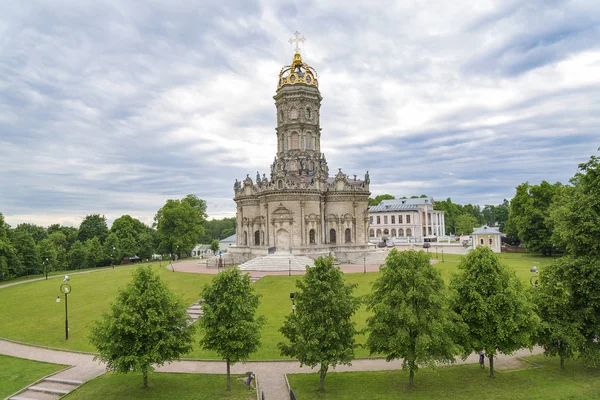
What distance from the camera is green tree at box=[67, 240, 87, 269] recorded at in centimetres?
6806

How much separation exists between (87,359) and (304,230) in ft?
115

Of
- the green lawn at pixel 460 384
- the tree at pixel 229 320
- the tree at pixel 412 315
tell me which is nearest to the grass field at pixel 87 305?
the green lawn at pixel 460 384

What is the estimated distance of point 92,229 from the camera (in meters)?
85.8

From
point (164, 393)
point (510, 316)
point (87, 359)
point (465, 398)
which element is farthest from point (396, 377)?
point (87, 359)

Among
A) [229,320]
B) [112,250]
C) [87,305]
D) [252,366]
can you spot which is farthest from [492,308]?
[112,250]

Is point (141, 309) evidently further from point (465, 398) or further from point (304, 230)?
point (304, 230)

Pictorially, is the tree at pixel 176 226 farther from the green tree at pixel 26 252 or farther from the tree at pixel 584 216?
the tree at pixel 584 216

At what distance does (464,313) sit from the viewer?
59.2ft

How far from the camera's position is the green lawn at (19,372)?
18.4 m

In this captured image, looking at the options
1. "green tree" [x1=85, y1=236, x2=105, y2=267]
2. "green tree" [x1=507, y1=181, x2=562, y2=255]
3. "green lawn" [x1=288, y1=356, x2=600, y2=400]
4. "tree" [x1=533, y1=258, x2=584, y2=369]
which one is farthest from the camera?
"green tree" [x1=85, y1=236, x2=105, y2=267]

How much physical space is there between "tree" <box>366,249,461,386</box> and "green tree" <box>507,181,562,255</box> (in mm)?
47596

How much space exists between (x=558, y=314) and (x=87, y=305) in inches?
1294

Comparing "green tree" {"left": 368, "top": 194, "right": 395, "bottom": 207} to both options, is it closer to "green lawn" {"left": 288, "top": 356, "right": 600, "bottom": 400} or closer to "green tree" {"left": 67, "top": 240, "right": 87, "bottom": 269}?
"green tree" {"left": 67, "top": 240, "right": 87, "bottom": 269}

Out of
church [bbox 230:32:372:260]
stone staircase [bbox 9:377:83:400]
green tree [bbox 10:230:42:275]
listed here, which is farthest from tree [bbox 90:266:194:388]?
green tree [bbox 10:230:42:275]
